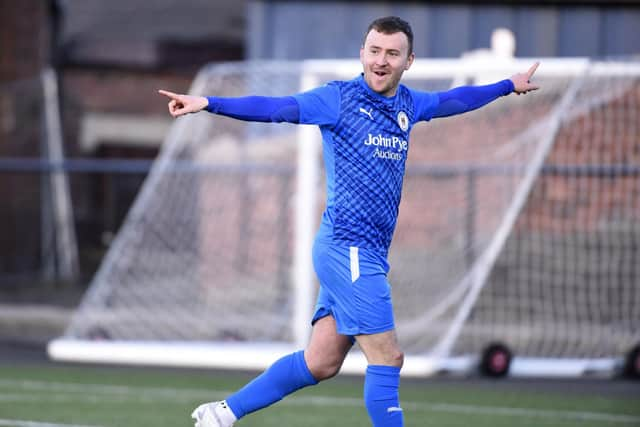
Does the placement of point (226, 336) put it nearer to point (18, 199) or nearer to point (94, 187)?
point (18, 199)

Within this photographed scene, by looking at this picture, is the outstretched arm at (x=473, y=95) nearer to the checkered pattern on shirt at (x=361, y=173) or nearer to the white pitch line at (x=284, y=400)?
the checkered pattern on shirt at (x=361, y=173)

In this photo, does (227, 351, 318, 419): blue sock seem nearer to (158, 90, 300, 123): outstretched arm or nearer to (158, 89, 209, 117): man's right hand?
(158, 90, 300, 123): outstretched arm

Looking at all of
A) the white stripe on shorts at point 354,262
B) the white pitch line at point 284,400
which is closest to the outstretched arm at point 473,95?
the white stripe on shorts at point 354,262

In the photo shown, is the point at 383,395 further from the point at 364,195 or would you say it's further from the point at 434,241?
the point at 434,241

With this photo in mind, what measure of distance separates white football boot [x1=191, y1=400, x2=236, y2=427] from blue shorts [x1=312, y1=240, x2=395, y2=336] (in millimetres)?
662

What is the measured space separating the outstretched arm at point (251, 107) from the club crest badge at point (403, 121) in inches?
18.7

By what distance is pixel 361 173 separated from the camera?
586 cm

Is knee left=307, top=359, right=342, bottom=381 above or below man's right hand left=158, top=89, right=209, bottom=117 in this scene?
below

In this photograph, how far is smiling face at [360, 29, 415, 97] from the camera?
5.79m

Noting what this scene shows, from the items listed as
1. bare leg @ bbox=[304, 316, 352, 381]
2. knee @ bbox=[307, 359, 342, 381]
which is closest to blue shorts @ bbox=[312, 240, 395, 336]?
bare leg @ bbox=[304, 316, 352, 381]

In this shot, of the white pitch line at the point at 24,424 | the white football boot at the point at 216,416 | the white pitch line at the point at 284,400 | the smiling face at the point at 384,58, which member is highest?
the smiling face at the point at 384,58

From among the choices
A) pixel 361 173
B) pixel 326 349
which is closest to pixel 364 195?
pixel 361 173

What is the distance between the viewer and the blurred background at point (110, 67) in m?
16.0

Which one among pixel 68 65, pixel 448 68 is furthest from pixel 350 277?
pixel 68 65
